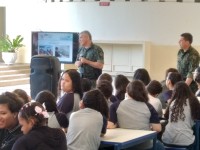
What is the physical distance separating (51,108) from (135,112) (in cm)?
100

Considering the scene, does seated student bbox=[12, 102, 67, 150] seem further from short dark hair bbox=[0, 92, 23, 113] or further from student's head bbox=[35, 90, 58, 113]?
student's head bbox=[35, 90, 58, 113]

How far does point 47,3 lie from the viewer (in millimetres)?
14352

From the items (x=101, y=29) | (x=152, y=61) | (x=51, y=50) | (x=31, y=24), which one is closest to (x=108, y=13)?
(x=101, y=29)

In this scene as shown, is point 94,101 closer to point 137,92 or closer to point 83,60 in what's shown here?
point 137,92

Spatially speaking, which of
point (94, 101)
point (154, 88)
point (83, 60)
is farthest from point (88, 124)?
point (83, 60)

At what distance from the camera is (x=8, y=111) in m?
3.52

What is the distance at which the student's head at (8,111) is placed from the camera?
349cm

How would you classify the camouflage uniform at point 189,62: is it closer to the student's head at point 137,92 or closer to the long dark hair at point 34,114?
the student's head at point 137,92

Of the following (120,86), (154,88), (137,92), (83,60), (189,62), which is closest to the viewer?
(137,92)

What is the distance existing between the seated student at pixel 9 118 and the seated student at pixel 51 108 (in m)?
0.66

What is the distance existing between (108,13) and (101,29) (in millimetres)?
504

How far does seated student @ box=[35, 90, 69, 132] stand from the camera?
4.24 m

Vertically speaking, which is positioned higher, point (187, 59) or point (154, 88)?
point (187, 59)

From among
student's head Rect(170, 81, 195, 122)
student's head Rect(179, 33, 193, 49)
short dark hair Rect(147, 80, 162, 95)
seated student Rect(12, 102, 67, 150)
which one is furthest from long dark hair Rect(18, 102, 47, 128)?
student's head Rect(179, 33, 193, 49)
